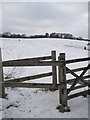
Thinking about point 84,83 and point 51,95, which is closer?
point 84,83

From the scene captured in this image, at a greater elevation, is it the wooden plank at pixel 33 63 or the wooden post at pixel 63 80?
the wooden plank at pixel 33 63

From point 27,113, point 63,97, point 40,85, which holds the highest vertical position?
point 40,85

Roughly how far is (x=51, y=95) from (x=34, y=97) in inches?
23.0

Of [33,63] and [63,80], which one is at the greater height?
[33,63]

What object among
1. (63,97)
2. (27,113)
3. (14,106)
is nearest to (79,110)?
(63,97)

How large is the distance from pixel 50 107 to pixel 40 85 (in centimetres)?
72

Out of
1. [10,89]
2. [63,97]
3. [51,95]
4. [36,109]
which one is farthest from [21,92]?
[63,97]

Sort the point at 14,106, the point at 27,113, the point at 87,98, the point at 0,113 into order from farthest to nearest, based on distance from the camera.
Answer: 1. the point at 87,98
2. the point at 14,106
3. the point at 27,113
4. the point at 0,113

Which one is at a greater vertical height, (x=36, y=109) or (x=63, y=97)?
(x=63, y=97)

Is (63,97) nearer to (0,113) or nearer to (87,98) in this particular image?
(87,98)

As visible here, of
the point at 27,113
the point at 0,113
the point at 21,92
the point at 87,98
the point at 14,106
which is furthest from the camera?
the point at 21,92

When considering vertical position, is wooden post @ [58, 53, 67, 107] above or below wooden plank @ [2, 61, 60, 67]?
below

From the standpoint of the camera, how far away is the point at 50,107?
5.83 meters

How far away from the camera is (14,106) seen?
19.5 ft
